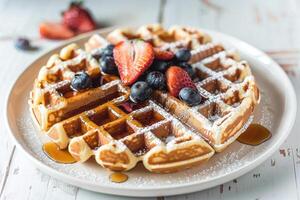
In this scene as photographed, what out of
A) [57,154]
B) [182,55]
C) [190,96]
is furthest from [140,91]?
[57,154]

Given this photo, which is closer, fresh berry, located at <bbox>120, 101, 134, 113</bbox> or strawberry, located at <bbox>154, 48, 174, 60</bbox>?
fresh berry, located at <bbox>120, 101, 134, 113</bbox>

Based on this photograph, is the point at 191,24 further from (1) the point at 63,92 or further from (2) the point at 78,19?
(1) the point at 63,92

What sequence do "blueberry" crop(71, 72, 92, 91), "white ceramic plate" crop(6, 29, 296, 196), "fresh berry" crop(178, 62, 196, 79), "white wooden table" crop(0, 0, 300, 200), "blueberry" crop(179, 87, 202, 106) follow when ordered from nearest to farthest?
"white ceramic plate" crop(6, 29, 296, 196), "white wooden table" crop(0, 0, 300, 200), "blueberry" crop(179, 87, 202, 106), "blueberry" crop(71, 72, 92, 91), "fresh berry" crop(178, 62, 196, 79)

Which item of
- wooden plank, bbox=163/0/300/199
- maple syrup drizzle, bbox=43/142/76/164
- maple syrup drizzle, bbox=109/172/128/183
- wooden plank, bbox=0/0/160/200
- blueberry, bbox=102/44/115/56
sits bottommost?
wooden plank, bbox=0/0/160/200

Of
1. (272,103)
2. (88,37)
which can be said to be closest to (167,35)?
(88,37)

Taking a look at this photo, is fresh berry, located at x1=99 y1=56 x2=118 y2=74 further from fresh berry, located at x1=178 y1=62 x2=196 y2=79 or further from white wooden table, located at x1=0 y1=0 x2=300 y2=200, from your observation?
white wooden table, located at x1=0 y1=0 x2=300 y2=200

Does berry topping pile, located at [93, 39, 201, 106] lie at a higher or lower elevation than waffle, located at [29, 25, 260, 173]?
higher

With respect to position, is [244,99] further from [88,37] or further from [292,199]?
[88,37]

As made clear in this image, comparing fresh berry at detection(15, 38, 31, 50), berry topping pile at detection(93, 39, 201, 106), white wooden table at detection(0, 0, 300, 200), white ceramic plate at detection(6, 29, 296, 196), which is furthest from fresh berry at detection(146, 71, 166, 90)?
fresh berry at detection(15, 38, 31, 50)
